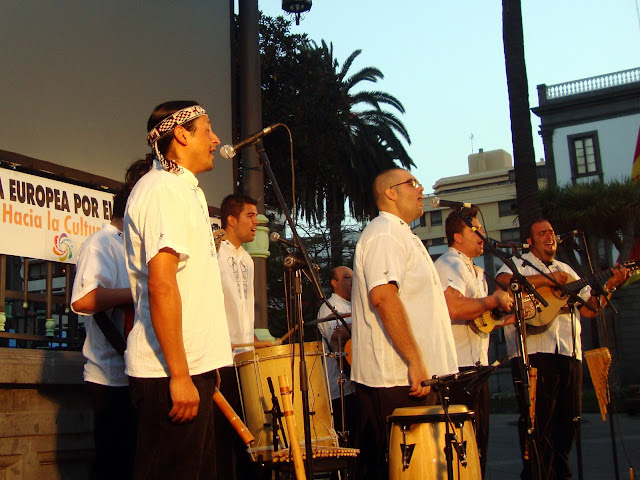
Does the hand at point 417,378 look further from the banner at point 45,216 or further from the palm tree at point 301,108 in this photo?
the palm tree at point 301,108

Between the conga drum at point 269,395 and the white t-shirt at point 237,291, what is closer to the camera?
the conga drum at point 269,395

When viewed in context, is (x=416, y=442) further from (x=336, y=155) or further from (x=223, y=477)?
(x=336, y=155)

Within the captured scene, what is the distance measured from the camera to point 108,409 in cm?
459

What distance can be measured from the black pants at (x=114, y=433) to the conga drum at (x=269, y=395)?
0.89 meters

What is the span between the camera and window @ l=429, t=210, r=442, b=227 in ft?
200

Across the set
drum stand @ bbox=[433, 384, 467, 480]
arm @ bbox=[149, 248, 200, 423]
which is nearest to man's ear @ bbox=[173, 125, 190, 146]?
arm @ bbox=[149, 248, 200, 423]

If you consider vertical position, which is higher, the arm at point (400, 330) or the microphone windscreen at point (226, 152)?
the microphone windscreen at point (226, 152)

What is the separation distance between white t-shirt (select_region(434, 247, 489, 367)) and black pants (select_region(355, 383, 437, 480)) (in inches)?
47.8

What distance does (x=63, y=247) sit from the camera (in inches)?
248

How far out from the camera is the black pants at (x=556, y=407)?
A: 673cm

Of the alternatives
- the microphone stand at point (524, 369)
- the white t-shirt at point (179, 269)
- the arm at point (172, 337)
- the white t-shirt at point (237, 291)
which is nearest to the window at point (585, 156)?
the microphone stand at point (524, 369)

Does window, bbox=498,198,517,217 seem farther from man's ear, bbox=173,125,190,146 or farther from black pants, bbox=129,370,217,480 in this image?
black pants, bbox=129,370,217,480

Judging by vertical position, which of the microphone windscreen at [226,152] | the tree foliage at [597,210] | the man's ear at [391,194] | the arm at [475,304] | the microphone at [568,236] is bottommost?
the arm at [475,304]

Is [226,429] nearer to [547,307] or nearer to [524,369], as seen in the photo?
[524,369]
